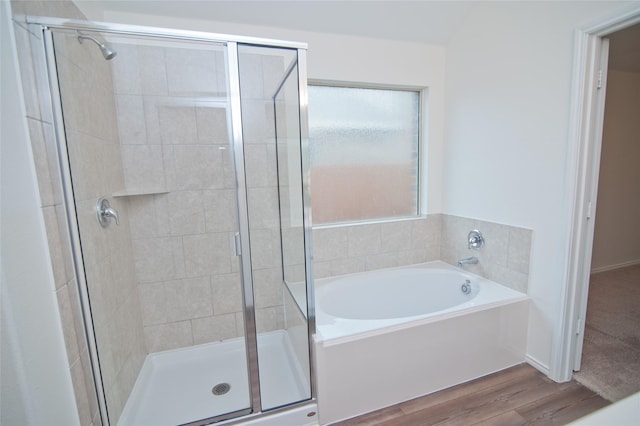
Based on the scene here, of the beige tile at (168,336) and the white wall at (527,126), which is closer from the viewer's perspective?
the white wall at (527,126)

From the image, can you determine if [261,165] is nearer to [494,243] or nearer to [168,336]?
[168,336]

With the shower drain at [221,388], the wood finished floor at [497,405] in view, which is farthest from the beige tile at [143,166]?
the wood finished floor at [497,405]

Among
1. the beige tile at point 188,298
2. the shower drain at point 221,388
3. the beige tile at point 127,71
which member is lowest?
the shower drain at point 221,388

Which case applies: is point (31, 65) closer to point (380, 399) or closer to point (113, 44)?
point (113, 44)

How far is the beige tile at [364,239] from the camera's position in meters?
2.40

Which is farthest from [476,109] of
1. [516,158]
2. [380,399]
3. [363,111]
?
[380,399]

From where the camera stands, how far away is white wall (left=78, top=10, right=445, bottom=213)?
194cm

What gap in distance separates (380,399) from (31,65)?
2.22 meters

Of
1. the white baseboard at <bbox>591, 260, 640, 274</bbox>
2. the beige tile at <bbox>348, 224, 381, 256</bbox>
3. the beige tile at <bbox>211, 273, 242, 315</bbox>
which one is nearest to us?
the beige tile at <bbox>211, 273, 242, 315</bbox>

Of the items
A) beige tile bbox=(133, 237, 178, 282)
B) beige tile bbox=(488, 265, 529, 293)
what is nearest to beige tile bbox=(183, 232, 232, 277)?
beige tile bbox=(133, 237, 178, 282)

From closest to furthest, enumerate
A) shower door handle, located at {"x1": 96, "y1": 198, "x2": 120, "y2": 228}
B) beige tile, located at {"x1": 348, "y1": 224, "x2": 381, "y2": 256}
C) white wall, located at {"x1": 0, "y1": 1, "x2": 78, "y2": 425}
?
1. white wall, located at {"x1": 0, "y1": 1, "x2": 78, "y2": 425}
2. shower door handle, located at {"x1": 96, "y1": 198, "x2": 120, "y2": 228}
3. beige tile, located at {"x1": 348, "y1": 224, "x2": 381, "y2": 256}

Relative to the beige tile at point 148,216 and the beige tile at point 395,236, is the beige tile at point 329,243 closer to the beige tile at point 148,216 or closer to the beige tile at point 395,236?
the beige tile at point 395,236

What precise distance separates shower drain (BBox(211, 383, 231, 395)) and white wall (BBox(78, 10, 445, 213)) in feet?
6.99

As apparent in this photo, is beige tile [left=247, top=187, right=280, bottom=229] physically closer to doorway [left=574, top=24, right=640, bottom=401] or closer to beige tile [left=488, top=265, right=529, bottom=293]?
beige tile [left=488, top=265, right=529, bottom=293]
